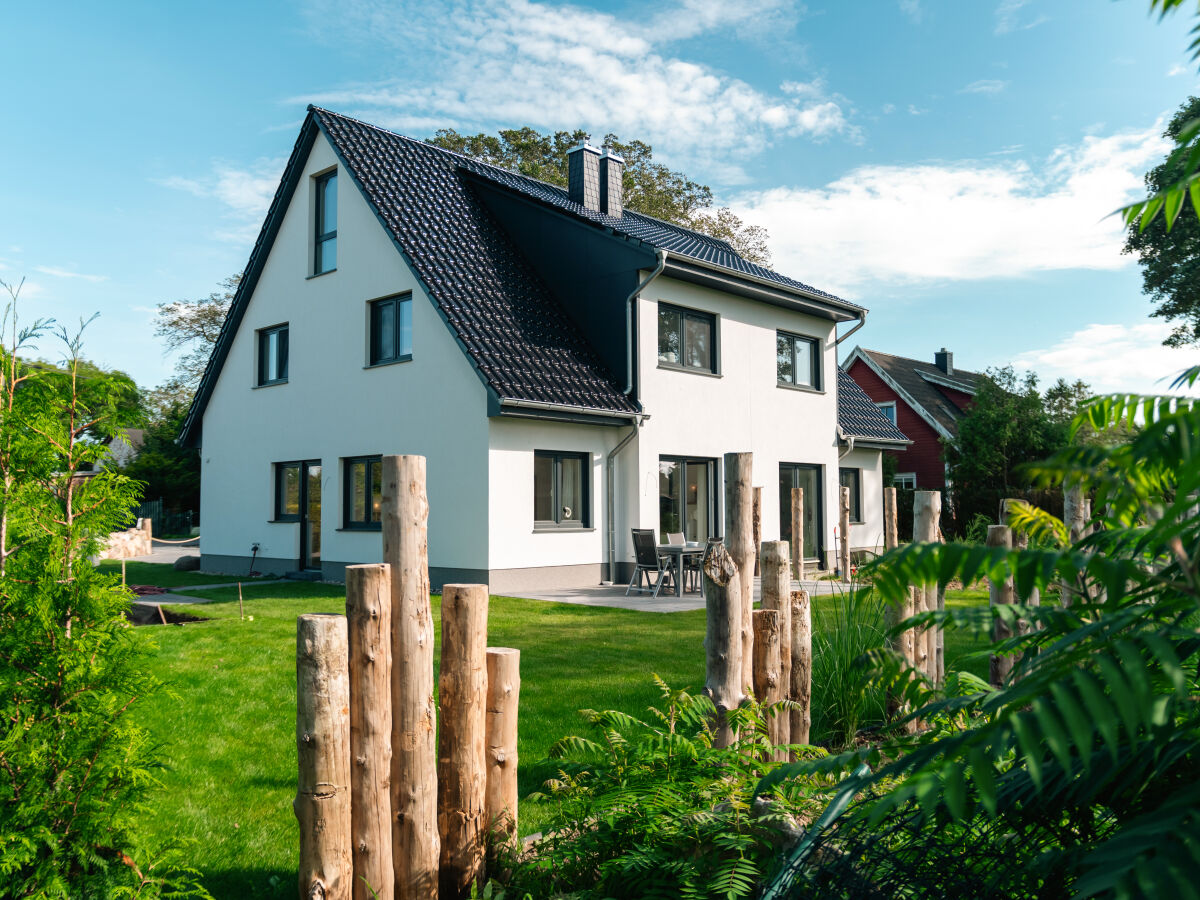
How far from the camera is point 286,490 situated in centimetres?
1819

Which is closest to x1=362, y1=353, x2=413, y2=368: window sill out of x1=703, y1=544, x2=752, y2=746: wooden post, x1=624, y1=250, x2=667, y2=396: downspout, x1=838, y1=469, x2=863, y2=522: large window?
x1=624, y1=250, x2=667, y2=396: downspout

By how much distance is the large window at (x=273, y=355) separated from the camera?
1858 cm

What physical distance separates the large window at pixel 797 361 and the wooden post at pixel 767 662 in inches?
595

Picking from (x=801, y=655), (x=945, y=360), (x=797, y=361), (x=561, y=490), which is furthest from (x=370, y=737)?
(x=945, y=360)

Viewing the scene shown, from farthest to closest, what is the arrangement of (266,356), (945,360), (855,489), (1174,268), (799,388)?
(945,360) → (1174,268) → (855,489) → (799,388) → (266,356)

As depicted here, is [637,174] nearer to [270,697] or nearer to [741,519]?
[270,697]

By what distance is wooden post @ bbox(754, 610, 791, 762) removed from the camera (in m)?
4.34

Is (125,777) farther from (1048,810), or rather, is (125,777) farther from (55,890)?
(1048,810)

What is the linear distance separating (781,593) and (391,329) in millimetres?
12733

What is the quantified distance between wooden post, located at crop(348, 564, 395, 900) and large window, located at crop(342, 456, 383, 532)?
43.3 ft

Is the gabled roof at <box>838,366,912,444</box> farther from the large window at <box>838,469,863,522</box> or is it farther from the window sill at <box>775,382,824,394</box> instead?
the window sill at <box>775,382,824,394</box>

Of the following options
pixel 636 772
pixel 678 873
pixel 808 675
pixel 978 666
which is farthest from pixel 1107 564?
pixel 978 666

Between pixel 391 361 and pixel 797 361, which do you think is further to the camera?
pixel 797 361

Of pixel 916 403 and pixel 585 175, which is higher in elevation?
pixel 585 175
